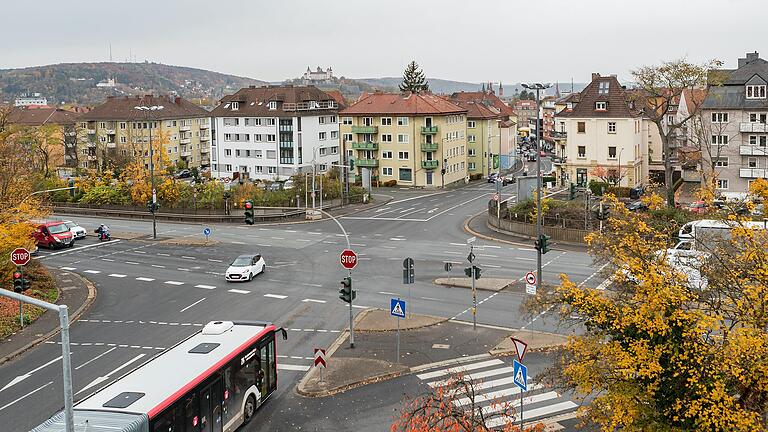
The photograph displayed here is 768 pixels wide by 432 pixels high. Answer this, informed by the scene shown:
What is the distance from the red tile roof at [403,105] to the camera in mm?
93250

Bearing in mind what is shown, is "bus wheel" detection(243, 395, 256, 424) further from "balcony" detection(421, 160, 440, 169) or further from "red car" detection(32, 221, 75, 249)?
"balcony" detection(421, 160, 440, 169)

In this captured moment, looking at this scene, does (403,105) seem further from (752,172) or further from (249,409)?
(249,409)

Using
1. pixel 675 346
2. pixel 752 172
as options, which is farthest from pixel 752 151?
pixel 675 346

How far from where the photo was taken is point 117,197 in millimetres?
75625

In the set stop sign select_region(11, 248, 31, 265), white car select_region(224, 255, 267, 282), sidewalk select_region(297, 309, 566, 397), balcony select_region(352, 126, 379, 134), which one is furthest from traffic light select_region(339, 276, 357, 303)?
balcony select_region(352, 126, 379, 134)

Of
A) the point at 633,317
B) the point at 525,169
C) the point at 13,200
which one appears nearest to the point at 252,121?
the point at 525,169

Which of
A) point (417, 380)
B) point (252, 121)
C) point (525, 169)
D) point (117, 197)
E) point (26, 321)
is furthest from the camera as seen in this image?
point (525, 169)

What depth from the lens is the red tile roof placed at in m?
93.2

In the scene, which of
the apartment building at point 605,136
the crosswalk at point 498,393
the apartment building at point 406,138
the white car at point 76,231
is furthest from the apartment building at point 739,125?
the white car at point 76,231

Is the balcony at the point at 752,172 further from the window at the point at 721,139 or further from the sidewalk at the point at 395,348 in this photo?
the sidewalk at the point at 395,348

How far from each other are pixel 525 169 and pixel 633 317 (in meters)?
107

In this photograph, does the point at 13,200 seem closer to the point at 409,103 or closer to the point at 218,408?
the point at 218,408

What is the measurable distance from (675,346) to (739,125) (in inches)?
2467

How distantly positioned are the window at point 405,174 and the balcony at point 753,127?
3765 cm
